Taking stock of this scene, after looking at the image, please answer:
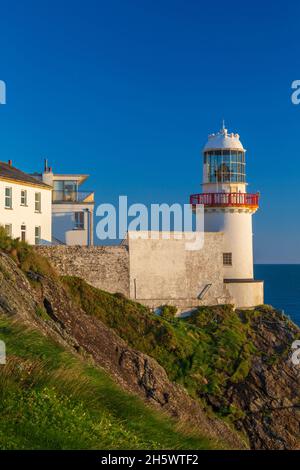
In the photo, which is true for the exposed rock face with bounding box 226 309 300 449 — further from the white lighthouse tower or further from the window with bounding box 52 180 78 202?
the window with bounding box 52 180 78 202

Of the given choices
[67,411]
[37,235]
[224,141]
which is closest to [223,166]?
[224,141]

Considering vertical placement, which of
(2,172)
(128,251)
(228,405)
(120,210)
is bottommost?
(228,405)

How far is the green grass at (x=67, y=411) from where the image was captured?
25.8 ft

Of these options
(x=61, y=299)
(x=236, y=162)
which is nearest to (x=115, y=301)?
(x=61, y=299)

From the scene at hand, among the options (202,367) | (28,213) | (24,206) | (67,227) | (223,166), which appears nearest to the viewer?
(202,367)

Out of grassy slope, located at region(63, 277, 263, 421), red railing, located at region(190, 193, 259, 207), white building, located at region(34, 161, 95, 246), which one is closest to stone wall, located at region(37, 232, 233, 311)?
grassy slope, located at region(63, 277, 263, 421)

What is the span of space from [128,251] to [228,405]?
9756 mm

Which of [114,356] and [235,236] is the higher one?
[235,236]

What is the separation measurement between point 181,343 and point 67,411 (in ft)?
66.2

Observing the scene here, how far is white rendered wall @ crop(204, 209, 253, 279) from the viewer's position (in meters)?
35.8

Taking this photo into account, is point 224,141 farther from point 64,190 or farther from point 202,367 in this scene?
point 202,367

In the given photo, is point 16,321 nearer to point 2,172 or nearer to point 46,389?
point 46,389

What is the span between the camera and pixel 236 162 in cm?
3709

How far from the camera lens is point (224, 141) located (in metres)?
36.8
